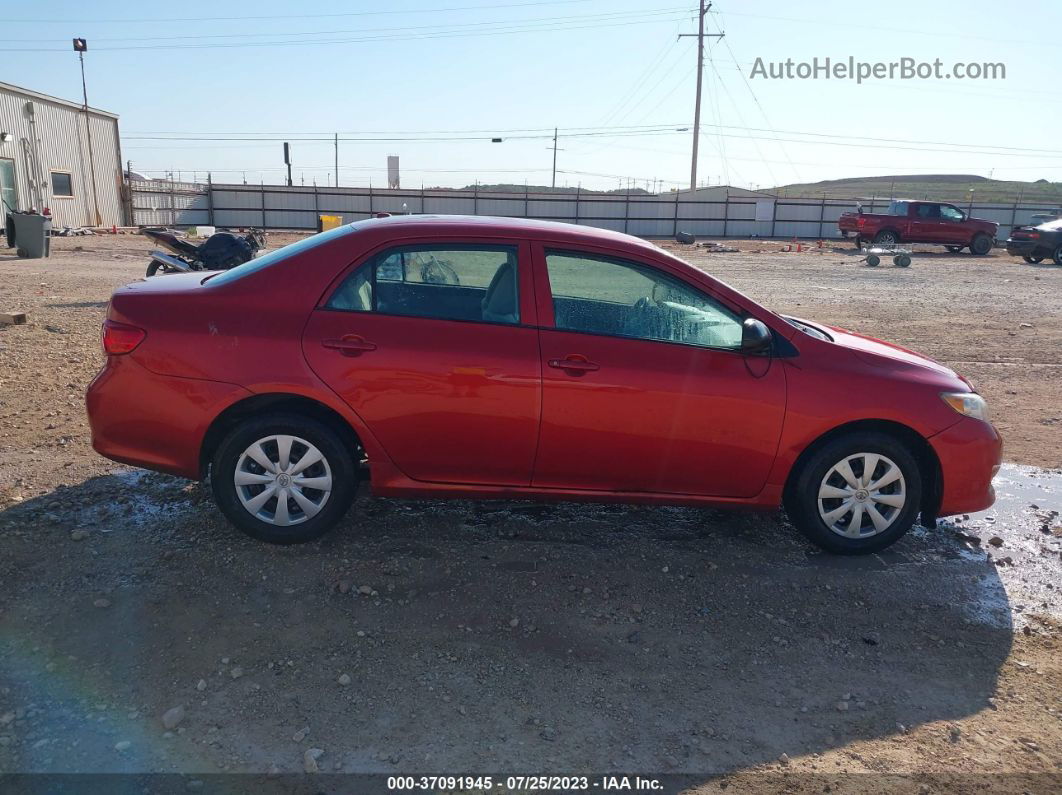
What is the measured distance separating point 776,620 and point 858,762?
96 centimetres

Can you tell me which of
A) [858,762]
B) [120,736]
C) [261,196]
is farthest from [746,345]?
[261,196]

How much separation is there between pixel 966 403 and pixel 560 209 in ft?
123

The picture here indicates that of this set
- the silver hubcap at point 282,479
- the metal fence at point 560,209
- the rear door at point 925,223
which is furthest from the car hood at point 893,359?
the metal fence at point 560,209

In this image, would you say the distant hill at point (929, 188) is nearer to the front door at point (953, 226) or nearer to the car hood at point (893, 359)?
the front door at point (953, 226)

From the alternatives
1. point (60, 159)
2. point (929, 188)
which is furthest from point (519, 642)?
point (929, 188)

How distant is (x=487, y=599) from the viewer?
3.81 meters

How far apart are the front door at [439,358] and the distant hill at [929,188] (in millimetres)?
76058

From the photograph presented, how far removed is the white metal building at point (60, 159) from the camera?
81.5 ft

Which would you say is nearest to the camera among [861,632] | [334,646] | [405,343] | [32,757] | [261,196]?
[32,757]

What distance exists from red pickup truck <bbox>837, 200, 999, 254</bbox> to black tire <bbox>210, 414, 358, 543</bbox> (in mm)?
29042

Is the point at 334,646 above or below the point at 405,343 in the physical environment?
below

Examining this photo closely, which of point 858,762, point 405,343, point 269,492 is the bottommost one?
point 858,762

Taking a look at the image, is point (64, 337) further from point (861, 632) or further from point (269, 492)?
point (861, 632)

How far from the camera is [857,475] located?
4.34 m
